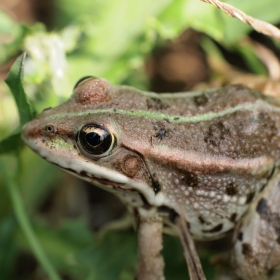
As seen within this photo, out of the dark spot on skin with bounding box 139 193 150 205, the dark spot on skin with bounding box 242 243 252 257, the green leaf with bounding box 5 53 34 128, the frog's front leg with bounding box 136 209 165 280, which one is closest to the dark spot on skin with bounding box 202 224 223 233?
the dark spot on skin with bounding box 242 243 252 257

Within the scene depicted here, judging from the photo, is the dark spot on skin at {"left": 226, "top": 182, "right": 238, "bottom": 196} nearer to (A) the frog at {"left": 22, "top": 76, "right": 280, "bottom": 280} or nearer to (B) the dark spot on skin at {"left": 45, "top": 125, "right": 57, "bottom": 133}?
(A) the frog at {"left": 22, "top": 76, "right": 280, "bottom": 280}

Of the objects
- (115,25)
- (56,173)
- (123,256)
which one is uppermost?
(115,25)

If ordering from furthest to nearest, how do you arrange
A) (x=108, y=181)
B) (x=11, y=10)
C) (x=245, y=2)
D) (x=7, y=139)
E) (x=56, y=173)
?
(x=11, y=10) < (x=56, y=173) < (x=245, y=2) < (x=7, y=139) < (x=108, y=181)

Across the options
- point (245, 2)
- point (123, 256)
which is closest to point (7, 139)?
point (123, 256)

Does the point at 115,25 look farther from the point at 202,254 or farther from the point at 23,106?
the point at 202,254

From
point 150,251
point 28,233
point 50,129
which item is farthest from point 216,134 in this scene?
point 28,233

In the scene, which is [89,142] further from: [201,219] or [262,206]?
[262,206]

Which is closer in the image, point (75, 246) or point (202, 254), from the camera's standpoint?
point (202, 254)

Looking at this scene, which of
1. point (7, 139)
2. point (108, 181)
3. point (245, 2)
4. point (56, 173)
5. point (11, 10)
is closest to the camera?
point (108, 181)
